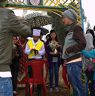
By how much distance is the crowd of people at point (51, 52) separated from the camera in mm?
4207

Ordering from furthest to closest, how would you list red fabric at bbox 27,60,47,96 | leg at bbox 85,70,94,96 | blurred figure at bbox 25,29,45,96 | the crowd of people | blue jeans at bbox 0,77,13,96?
1. blurred figure at bbox 25,29,45,96
2. leg at bbox 85,70,94,96
3. red fabric at bbox 27,60,47,96
4. the crowd of people
5. blue jeans at bbox 0,77,13,96

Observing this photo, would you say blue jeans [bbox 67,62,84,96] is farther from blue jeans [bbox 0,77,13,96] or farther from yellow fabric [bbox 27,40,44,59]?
blue jeans [bbox 0,77,13,96]

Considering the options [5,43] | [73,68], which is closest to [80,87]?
[73,68]

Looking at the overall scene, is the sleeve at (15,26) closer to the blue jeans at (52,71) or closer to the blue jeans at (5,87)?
the blue jeans at (5,87)

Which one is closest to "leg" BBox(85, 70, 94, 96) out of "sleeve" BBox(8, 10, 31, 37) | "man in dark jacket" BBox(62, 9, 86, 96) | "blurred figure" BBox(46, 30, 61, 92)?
"blurred figure" BBox(46, 30, 61, 92)

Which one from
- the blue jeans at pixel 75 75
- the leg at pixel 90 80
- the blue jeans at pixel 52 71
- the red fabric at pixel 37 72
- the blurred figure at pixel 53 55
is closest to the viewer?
the blue jeans at pixel 75 75

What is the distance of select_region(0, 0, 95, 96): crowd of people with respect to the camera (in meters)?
4.21

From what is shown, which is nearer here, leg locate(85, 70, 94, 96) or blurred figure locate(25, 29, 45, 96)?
leg locate(85, 70, 94, 96)

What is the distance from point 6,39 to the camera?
4.24m

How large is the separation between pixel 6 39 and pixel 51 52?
5935 millimetres

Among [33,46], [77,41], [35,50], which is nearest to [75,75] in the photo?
[77,41]

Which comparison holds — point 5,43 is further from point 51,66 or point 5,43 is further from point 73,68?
point 51,66

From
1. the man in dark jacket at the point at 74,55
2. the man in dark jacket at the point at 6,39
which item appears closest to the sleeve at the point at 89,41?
the man in dark jacket at the point at 74,55

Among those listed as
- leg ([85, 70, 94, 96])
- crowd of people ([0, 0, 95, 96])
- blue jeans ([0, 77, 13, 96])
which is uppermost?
crowd of people ([0, 0, 95, 96])
